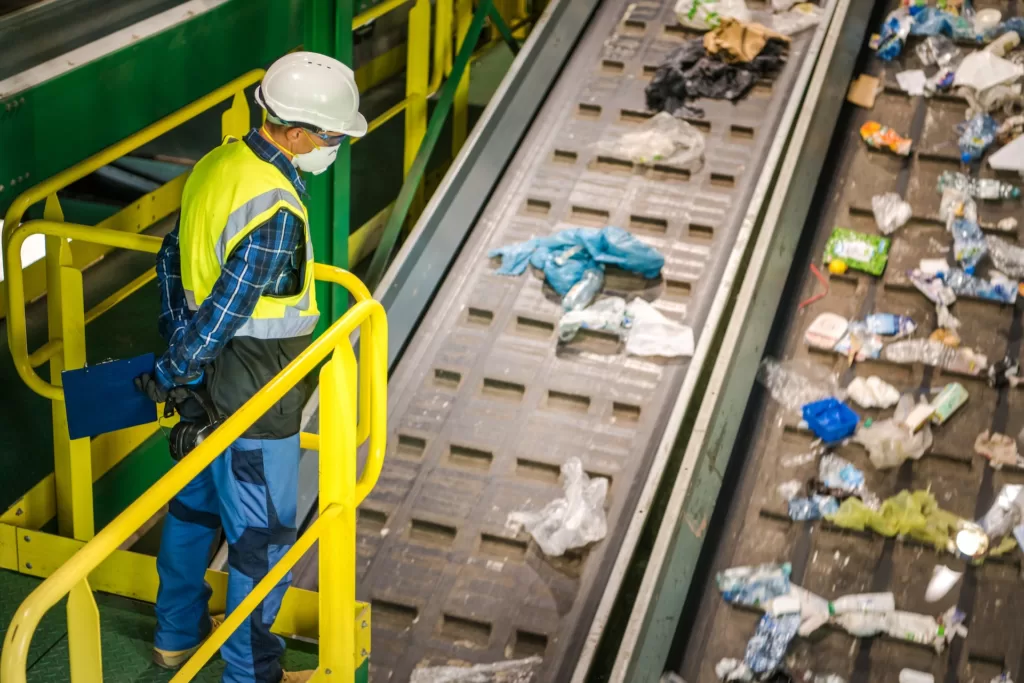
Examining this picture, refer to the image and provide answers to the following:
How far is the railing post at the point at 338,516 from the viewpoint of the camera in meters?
2.65

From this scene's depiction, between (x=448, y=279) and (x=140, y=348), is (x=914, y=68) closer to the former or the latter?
(x=448, y=279)

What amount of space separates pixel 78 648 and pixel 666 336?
3.12 meters

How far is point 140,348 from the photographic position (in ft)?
16.9

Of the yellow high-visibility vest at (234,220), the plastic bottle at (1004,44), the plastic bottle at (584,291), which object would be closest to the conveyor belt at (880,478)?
the plastic bottle at (1004,44)

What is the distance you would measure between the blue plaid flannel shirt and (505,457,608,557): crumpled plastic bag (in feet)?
5.27

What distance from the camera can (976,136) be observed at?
18.0 ft

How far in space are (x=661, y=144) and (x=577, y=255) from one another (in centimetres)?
81

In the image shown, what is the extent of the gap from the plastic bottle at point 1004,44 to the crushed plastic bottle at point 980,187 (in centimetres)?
91

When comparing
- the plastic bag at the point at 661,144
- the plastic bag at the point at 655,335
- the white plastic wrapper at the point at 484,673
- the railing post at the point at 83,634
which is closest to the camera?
the railing post at the point at 83,634

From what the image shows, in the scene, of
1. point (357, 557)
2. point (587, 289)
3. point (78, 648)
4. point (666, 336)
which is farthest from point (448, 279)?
point (78, 648)

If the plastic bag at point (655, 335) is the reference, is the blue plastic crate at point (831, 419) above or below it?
below

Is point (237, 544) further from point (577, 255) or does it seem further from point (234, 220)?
point (577, 255)

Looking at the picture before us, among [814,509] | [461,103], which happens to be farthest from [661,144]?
[814,509]

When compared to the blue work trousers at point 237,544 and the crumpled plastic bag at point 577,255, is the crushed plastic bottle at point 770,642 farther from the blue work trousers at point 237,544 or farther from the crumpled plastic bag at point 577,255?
the blue work trousers at point 237,544
